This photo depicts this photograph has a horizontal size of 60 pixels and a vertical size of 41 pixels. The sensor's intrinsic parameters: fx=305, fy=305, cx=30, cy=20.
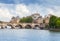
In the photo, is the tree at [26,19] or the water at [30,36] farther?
the tree at [26,19]

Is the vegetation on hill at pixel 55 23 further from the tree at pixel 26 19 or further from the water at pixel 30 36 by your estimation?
the water at pixel 30 36

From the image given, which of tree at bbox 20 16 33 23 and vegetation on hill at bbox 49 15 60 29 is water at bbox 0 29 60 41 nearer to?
vegetation on hill at bbox 49 15 60 29

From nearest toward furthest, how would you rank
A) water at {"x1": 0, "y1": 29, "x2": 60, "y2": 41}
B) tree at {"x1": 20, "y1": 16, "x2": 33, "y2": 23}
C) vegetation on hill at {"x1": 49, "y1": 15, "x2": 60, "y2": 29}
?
1. water at {"x1": 0, "y1": 29, "x2": 60, "y2": 41}
2. vegetation on hill at {"x1": 49, "y1": 15, "x2": 60, "y2": 29}
3. tree at {"x1": 20, "y1": 16, "x2": 33, "y2": 23}

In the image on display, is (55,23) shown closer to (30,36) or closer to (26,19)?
(26,19)

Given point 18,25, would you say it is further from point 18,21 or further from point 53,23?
point 53,23

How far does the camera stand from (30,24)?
3048cm

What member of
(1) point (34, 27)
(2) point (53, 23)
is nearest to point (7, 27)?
(1) point (34, 27)

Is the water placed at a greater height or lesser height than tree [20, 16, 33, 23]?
lesser

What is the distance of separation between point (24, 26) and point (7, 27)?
1.69 m

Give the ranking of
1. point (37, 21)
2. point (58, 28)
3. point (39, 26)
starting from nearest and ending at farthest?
point (58, 28) < point (39, 26) < point (37, 21)

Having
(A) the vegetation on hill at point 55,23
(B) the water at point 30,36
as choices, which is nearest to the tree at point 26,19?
(A) the vegetation on hill at point 55,23

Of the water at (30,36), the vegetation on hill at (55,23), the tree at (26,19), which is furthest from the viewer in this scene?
the tree at (26,19)

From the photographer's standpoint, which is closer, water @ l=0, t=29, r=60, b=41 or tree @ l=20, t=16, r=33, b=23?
water @ l=0, t=29, r=60, b=41

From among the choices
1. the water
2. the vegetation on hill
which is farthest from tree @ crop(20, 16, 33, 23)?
the water
